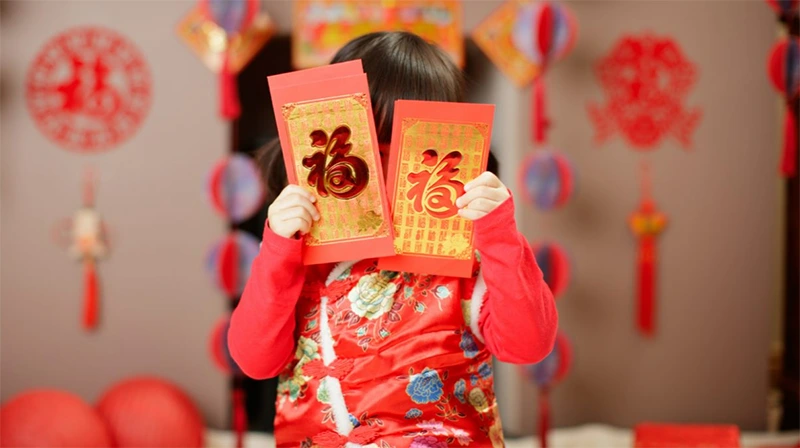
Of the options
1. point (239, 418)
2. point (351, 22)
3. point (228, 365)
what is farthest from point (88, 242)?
point (351, 22)

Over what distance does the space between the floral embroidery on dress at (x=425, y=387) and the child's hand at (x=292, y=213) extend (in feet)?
0.82

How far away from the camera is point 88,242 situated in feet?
7.52

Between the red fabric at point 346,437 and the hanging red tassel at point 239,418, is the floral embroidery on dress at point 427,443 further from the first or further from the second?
the hanging red tassel at point 239,418

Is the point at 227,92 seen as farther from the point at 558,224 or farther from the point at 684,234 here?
the point at 684,234

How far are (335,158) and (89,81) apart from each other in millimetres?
1726

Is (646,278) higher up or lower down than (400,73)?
lower down

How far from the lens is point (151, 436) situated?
6.35 feet

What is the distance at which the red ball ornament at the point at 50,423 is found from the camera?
1679 mm

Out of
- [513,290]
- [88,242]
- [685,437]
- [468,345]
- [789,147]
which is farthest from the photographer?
[88,242]

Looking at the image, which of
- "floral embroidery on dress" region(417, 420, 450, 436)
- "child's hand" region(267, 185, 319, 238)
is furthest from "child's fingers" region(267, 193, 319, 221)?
"floral embroidery on dress" region(417, 420, 450, 436)

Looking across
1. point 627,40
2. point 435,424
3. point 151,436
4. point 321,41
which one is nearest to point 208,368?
point 151,436

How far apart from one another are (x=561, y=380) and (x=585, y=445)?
0.72 feet

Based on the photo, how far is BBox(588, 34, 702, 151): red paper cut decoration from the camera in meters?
2.32

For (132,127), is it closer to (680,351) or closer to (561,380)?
(561,380)
